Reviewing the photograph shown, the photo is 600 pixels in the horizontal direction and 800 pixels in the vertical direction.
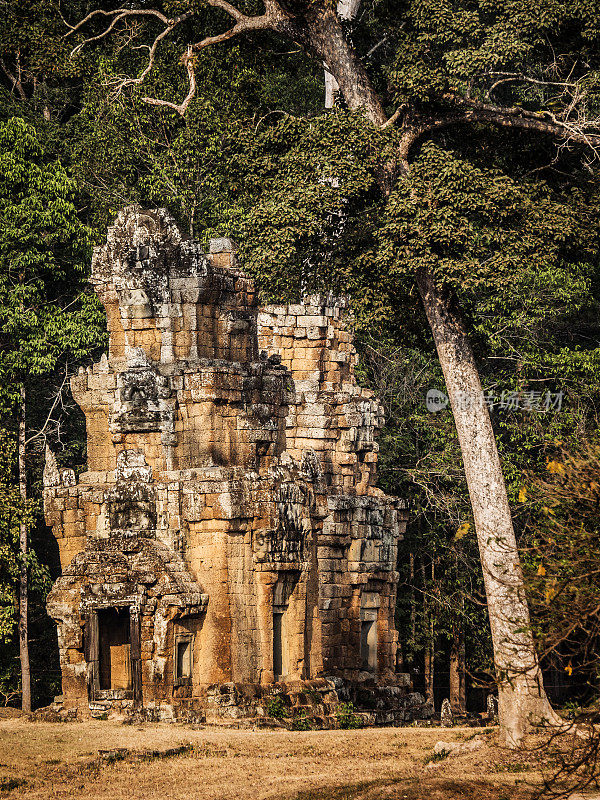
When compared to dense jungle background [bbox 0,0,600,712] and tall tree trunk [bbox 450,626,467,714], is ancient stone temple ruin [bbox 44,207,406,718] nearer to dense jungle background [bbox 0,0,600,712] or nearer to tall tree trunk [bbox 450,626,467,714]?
dense jungle background [bbox 0,0,600,712]

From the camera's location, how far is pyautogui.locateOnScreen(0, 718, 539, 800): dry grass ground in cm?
1375

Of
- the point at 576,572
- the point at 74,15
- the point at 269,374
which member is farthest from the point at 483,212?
the point at 74,15

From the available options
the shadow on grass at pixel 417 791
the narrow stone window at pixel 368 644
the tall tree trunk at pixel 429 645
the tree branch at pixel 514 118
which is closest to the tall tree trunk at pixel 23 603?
the narrow stone window at pixel 368 644

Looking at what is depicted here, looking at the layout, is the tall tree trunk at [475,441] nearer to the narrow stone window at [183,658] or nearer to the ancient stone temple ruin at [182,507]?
the ancient stone temple ruin at [182,507]

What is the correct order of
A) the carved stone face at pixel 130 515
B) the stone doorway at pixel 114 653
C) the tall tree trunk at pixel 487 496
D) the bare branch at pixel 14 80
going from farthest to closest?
the bare branch at pixel 14 80 < the carved stone face at pixel 130 515 < the stone doorway at pixel 114 653 < the tall tree trunk at pixel 487 496

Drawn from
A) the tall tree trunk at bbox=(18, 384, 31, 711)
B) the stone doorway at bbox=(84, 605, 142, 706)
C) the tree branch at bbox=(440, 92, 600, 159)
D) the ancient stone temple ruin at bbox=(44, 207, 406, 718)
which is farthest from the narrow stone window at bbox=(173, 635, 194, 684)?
the tree branch at bbox=(440, 92, 600, 159)

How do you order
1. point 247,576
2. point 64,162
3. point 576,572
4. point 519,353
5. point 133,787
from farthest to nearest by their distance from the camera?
→ point 64,162 < point 519,353 < point 247,576 < point 133,787 < point 576,572

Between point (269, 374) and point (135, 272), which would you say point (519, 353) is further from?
point (135, 272)

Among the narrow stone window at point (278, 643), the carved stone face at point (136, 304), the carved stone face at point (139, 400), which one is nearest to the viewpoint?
the carved stone face at point (139, 400)

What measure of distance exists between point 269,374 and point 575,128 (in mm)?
7303

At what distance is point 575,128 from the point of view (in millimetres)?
18094

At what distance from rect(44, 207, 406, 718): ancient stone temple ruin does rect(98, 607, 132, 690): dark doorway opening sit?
0.11 feet

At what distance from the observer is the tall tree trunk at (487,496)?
1630 centimetres

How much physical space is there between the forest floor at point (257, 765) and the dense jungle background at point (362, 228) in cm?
228
